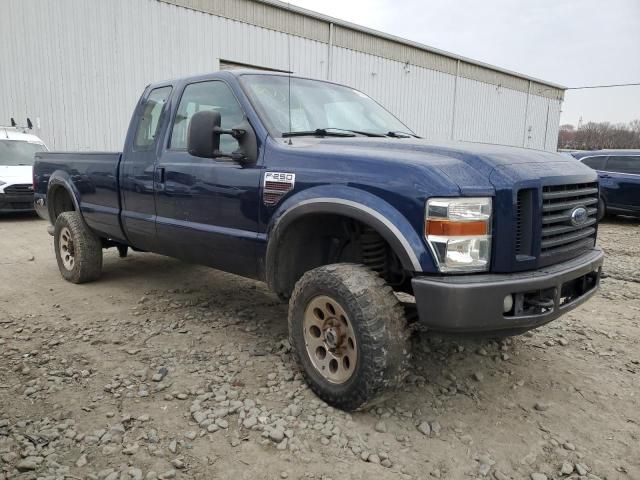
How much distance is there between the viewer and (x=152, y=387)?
3025mm

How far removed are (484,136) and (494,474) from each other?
24142mm

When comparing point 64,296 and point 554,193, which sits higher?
point 554,193

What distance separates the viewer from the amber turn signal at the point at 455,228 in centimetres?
234

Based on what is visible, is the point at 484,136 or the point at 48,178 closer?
the point at 48,178

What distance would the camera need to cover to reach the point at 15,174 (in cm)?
1016

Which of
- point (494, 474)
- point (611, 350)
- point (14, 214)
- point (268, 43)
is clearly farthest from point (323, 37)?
point (494, 474)

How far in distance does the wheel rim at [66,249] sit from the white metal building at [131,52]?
18.3ft

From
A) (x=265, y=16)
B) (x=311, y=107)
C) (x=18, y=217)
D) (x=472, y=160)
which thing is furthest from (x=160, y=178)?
(x=265, y=16)

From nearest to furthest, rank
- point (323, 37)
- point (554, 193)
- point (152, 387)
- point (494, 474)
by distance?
point (494, 474), point (554, 193), point (152, 387), point (323, 37)

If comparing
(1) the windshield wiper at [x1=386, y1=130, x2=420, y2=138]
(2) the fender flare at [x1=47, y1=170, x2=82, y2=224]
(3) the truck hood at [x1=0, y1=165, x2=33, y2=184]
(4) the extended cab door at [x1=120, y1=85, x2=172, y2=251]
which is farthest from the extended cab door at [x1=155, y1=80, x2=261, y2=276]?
(3) the truck hood at [x1=0, y1=165, x2=33, y2=184]

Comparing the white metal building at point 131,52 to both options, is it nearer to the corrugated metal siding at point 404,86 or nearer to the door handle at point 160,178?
the corrugated metal siding at point 404,86

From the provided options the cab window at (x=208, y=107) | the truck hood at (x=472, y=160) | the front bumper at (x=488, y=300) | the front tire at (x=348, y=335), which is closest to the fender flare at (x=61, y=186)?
the cab window at (x=208, y=107)

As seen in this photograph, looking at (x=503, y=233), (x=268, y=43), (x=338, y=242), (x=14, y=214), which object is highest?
(x=268, y=43)

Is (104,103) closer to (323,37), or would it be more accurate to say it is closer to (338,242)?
(323,37)
